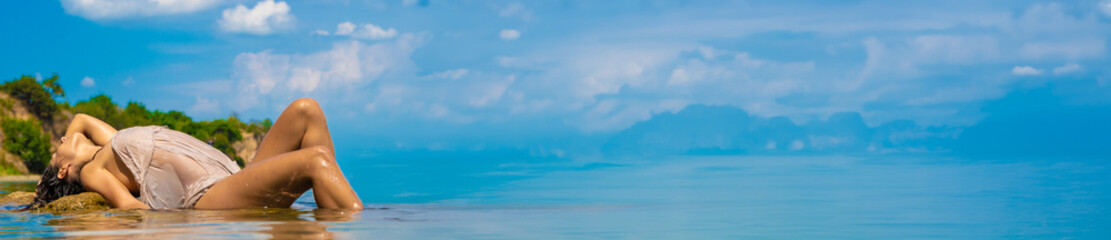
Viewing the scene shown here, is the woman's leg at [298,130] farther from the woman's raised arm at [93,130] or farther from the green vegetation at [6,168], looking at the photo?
the green vegetation at [6,168]

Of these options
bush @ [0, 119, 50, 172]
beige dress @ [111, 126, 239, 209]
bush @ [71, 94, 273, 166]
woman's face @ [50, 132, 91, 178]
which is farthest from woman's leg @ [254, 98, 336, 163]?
bush @ [71, 94, 273, 166]

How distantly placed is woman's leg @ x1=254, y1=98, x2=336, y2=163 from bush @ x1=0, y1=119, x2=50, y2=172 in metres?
31.9

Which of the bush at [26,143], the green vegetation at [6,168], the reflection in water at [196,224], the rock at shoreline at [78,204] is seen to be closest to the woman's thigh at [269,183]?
the reflection in water at [196,224]

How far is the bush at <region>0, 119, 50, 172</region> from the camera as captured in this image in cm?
3434

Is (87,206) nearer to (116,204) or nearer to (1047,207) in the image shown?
(116,204)

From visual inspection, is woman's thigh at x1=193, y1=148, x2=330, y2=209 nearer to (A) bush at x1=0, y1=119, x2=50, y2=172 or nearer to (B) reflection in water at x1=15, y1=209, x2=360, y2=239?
(B) reflection in water at x1=15, y1=209, x2=360, y2=239

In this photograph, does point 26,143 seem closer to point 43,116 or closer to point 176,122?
point 43,116

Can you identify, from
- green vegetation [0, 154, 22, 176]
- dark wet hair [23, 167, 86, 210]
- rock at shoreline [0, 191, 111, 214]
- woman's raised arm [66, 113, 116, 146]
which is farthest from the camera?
green vegetation [0, 154, 22, 176]

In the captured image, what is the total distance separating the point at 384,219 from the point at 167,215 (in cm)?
156

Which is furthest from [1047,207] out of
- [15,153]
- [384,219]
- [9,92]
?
[9,92]

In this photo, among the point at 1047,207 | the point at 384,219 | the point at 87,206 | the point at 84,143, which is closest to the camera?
the point at 384,219

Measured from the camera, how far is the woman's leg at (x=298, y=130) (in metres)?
7.14

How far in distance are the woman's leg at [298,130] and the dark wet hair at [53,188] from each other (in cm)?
183

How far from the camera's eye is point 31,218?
6844 millimetres
